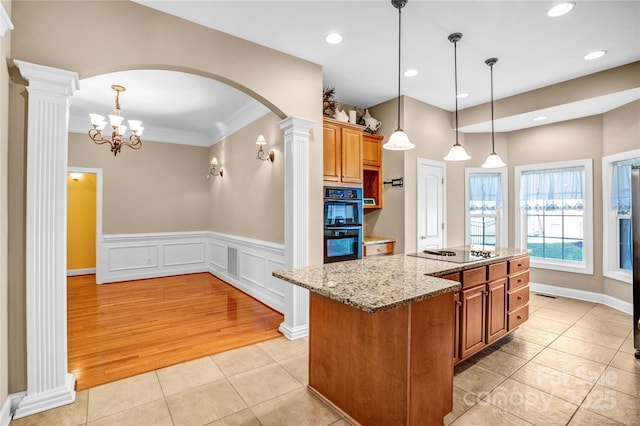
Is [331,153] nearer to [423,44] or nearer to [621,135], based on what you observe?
[423,44]

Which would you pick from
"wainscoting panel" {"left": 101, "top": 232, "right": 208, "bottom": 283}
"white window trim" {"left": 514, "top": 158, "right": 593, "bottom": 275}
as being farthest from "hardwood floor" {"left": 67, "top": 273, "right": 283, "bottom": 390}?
"white window trim" {"left": 514, "top": 158, "right": 593, "bottom": 275}

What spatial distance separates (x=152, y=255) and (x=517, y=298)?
612cm

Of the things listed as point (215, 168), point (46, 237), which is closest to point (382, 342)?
point (46, 237)

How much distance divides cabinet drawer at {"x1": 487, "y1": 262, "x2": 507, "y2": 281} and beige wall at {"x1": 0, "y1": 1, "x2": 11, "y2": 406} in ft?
11.9

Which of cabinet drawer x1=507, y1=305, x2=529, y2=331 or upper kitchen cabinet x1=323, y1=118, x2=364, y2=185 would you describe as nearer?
cabinet drawer x1=507, y1=305, x2=529, y2=331

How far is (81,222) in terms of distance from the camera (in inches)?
261

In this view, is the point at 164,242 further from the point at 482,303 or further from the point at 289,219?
the point at 482,303

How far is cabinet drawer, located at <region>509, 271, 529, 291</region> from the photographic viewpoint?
317cm

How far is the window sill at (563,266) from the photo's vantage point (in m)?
4.73

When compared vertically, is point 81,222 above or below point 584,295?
above

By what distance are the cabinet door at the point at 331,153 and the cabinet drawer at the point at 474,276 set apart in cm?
190

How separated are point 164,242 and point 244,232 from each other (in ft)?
7.28

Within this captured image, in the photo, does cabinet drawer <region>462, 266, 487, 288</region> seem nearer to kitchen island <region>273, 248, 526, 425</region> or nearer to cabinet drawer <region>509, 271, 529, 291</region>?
kitchen island <region>273, 248, 526, 425</region>

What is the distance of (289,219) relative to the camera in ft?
11.2
